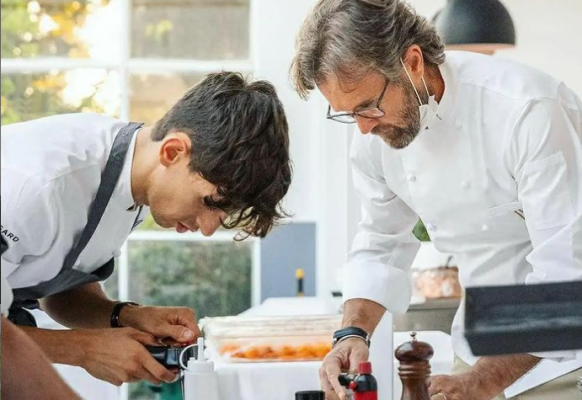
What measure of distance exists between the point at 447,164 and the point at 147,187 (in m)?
0.63

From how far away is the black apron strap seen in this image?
55.8 inches

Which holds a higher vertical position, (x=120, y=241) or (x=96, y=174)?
(x=96, y=174)

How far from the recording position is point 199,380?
4.35ft

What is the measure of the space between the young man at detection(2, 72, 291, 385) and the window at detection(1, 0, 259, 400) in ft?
A: 10.2

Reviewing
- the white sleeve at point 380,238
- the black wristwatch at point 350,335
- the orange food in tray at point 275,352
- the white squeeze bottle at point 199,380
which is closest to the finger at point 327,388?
the black wristwatch at point 350,335

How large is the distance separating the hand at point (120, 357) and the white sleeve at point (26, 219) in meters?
0.16

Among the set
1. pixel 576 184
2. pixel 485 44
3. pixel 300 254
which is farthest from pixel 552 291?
pixel 300 254

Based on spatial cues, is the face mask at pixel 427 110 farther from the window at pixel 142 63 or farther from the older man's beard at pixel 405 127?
the window at pixel 142 63

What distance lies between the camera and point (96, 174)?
4.60 ft

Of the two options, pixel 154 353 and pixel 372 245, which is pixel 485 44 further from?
pixel 154 353

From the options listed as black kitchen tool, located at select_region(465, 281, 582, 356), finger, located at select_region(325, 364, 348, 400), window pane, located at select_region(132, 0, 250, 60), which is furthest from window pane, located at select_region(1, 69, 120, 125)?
black kitchen tool, located at select_region(465, 281, 582, 356)

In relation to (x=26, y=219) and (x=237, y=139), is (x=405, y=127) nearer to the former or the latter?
(x=237, y=139)

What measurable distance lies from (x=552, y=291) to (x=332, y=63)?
950 mm

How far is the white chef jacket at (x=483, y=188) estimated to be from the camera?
155 centimetres
